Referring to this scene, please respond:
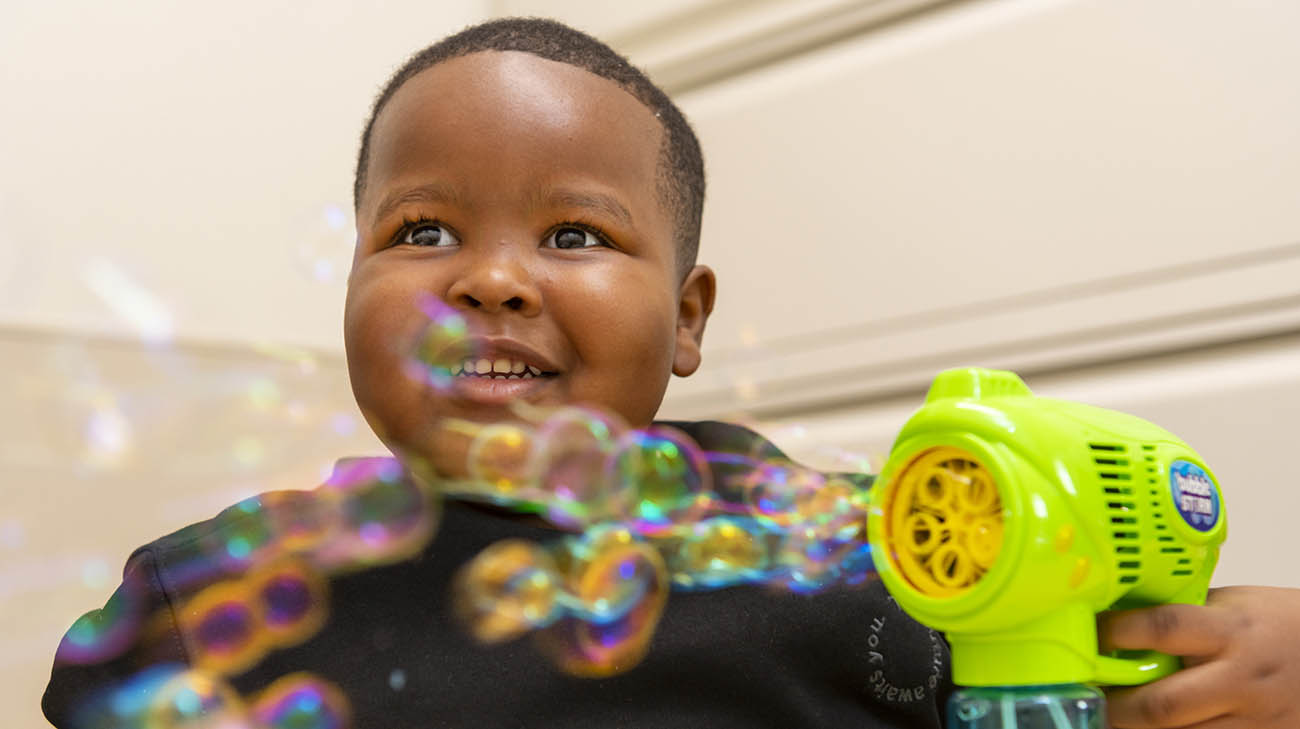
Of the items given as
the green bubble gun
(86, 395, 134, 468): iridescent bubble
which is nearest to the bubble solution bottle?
the green bubble gun

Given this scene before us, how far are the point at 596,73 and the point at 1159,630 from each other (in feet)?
1.68

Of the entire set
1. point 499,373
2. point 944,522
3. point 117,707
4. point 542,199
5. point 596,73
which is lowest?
point 117,707

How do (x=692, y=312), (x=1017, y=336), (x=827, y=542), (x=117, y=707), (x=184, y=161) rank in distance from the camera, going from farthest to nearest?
(x=184, y=161)
(x=1017, y=336)
(x=692, y=312)
(x=827, y=542)
(x=117, y=707)

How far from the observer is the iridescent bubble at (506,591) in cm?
75

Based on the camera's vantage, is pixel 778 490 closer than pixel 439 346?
No

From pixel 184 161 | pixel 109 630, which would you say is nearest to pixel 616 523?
pixel 109 630

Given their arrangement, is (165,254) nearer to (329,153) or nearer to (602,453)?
(329,153)

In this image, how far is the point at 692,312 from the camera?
0.97 meters

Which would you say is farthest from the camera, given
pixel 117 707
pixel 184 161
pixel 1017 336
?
pixel 184 161

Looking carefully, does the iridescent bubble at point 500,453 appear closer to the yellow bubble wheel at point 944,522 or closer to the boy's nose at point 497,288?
the boy's nose at point 497,288

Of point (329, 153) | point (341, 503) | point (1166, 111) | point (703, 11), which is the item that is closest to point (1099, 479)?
point (341, 503)

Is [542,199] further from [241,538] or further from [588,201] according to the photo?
[241,538]

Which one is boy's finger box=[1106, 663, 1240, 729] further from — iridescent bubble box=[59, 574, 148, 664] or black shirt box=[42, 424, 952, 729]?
iridescent bubble box=[59, 574, 148, 664]

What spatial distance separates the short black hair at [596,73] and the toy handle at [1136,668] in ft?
1.47
